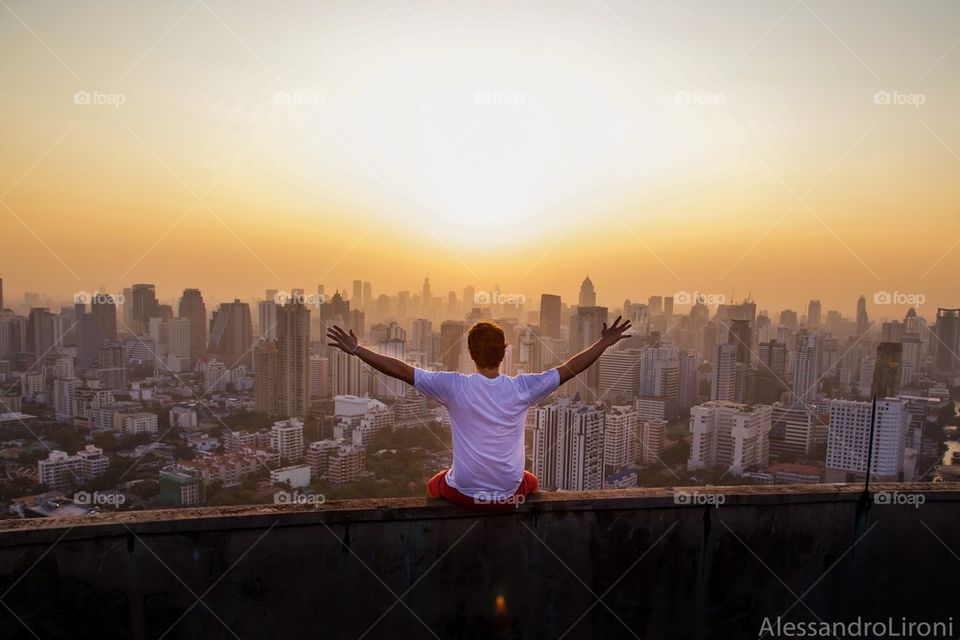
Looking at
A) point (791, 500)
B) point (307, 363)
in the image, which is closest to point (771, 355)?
point (307, 363)

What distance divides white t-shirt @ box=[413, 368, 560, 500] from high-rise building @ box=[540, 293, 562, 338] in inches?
478

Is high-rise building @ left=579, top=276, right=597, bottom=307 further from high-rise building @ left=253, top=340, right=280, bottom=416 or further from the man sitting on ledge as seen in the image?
the man sitting on ledge

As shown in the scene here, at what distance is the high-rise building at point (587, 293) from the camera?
54.7 feet

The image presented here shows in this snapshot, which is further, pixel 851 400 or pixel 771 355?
pixel 771 355

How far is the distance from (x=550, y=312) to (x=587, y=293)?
95.6 inches

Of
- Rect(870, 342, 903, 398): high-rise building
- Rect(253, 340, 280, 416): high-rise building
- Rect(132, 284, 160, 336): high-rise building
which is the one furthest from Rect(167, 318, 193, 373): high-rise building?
Rect(870, 342, 903, 398): high-rise building

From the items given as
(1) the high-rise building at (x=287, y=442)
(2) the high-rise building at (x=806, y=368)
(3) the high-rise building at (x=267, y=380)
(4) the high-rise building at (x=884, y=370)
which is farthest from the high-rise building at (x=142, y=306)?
(2) the high-rise building at (x=806, y=368)

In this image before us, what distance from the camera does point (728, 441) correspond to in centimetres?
1748

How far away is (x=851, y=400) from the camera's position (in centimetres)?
1543

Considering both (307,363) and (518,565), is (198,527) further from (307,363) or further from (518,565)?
(307,363)

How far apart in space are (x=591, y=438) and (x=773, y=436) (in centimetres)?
731

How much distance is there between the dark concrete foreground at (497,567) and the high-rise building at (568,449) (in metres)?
11.7

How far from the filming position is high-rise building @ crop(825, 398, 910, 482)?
11688 millimetres

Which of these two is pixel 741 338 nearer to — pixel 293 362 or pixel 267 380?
pixel 293 362
